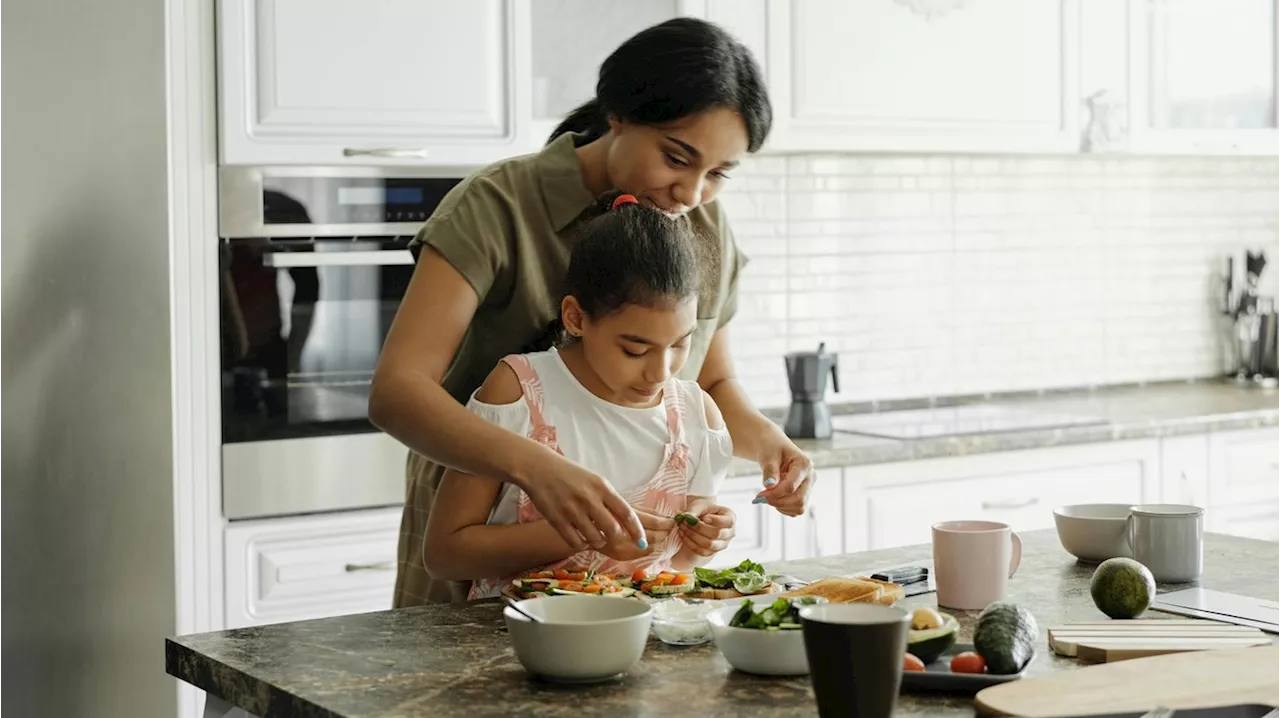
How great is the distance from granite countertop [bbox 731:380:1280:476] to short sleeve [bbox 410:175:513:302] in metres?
1.43

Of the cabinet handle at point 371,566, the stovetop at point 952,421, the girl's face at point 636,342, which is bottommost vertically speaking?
the cabinet handle at point 371,566

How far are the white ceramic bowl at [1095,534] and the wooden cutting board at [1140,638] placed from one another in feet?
1.28

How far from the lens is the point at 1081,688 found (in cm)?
133

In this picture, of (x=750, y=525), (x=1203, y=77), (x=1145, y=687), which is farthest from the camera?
(x=1203, y=77)

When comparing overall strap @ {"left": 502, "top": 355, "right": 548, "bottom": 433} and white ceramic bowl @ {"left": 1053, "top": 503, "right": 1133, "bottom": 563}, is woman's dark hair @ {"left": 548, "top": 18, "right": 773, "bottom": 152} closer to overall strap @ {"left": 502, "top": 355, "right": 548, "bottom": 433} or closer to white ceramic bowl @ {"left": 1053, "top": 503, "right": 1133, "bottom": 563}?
overall strap @ {"left": 502, "top": 355, "right": 548, "bottom": 433}

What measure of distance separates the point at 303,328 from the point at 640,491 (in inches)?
55.6

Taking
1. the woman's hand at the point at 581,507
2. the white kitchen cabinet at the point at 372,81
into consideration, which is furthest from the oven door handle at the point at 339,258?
the woman's hand at the point at 581,507

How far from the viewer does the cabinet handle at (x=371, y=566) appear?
10.4 ft

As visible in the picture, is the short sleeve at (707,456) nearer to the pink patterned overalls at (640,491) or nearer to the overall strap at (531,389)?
the pink patterned overalls at (640,491)

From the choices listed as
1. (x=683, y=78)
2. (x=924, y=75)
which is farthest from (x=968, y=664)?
(x=924, y=75)

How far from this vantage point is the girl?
6.01ft

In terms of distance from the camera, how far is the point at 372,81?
10.3 ft

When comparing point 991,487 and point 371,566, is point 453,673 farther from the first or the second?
point 991,487

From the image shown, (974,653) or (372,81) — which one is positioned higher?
(372,81)
